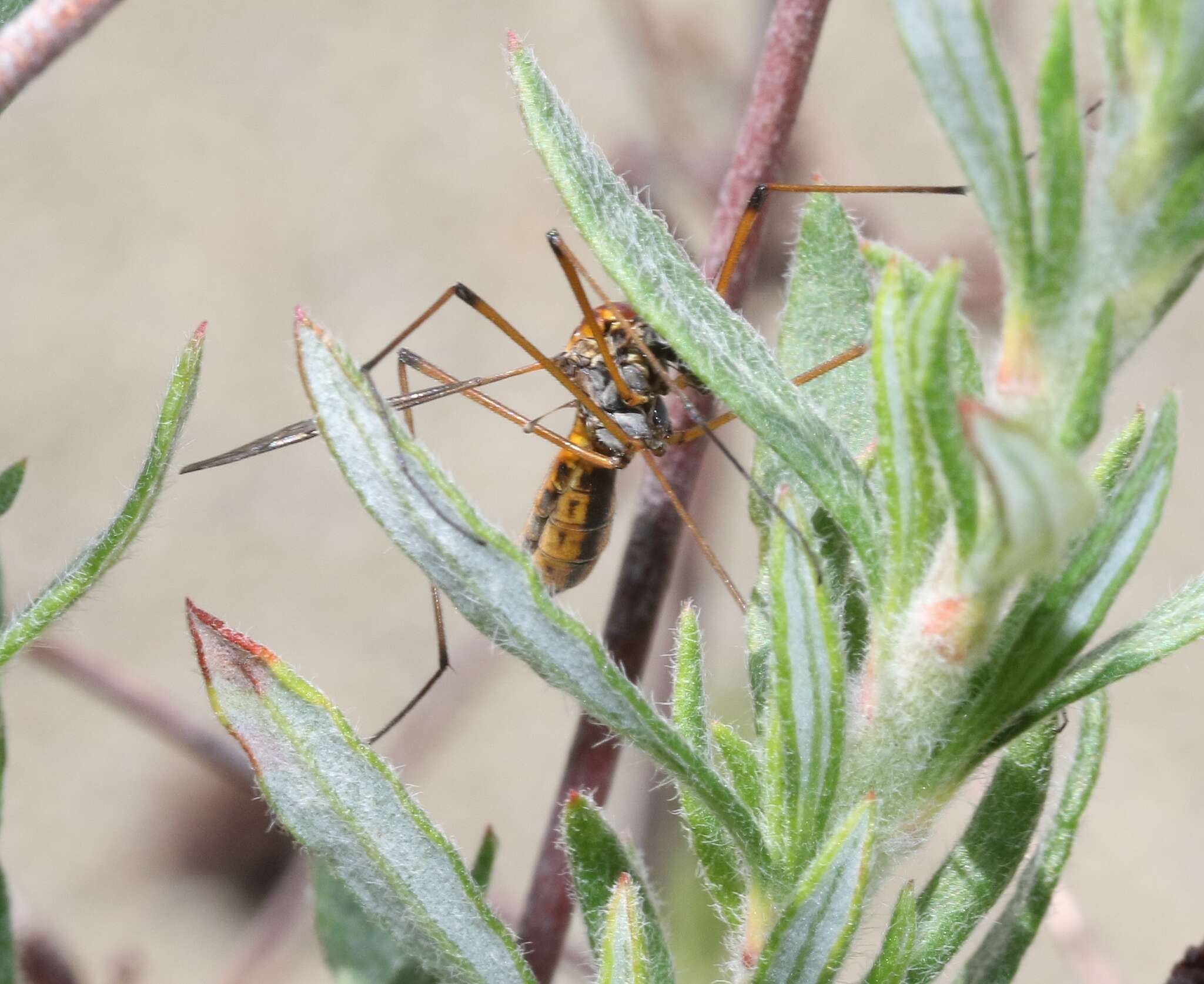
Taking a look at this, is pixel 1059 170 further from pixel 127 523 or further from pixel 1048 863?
pixel 127 523

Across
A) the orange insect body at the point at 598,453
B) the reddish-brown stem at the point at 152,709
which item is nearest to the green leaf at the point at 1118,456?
the orange insect body at the point at 598,453

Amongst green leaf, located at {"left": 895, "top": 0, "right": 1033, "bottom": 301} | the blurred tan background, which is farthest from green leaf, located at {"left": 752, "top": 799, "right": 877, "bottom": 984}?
the blurred tan background

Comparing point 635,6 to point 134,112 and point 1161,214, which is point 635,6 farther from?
point 134,112

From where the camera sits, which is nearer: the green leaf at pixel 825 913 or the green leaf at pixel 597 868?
the green leaf at pixel 825 913

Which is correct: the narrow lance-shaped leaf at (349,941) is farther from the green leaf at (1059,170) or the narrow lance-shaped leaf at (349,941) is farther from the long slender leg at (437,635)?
the green leaf at (1059,170)

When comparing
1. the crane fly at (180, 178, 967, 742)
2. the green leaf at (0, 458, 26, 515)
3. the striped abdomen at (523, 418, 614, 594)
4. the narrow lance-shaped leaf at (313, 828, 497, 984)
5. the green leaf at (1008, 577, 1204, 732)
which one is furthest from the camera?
the striped abdomen at (523, 418, 614, 594)

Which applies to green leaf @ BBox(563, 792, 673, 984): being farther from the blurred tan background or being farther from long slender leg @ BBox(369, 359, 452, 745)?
the blurred tan background

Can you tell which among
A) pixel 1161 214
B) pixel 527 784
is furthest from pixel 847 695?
pixel 527 784
